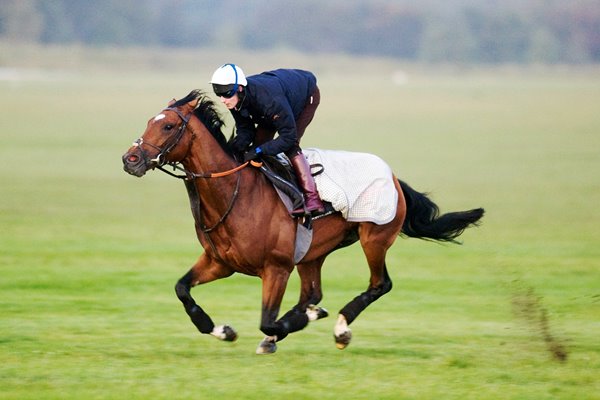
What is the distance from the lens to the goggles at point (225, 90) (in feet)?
25.6

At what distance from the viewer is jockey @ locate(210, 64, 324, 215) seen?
7875mm

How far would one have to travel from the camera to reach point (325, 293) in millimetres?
12203

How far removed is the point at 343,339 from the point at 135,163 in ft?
6.25

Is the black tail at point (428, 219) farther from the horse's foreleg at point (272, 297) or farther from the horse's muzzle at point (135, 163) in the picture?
the horse's muzzle at point (135, 163)

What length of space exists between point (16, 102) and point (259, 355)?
154 ft

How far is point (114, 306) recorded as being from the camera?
10.9m

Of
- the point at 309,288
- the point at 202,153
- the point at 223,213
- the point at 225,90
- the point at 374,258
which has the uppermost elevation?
the point at 225,90

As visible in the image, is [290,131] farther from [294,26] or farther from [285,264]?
[294,26]

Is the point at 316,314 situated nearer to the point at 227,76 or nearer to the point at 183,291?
the point at 183,291

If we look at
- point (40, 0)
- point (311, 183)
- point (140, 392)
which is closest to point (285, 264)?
point (311, 183)

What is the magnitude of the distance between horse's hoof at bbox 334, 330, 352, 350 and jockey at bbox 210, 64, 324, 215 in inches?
33.5

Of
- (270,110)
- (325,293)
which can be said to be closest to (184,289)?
(270,110)

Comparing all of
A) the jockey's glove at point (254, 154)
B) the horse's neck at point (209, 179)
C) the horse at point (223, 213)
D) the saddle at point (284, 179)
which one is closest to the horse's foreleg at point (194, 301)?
the horse at point (223, 213)

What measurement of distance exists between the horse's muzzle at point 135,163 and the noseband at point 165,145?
26mm
